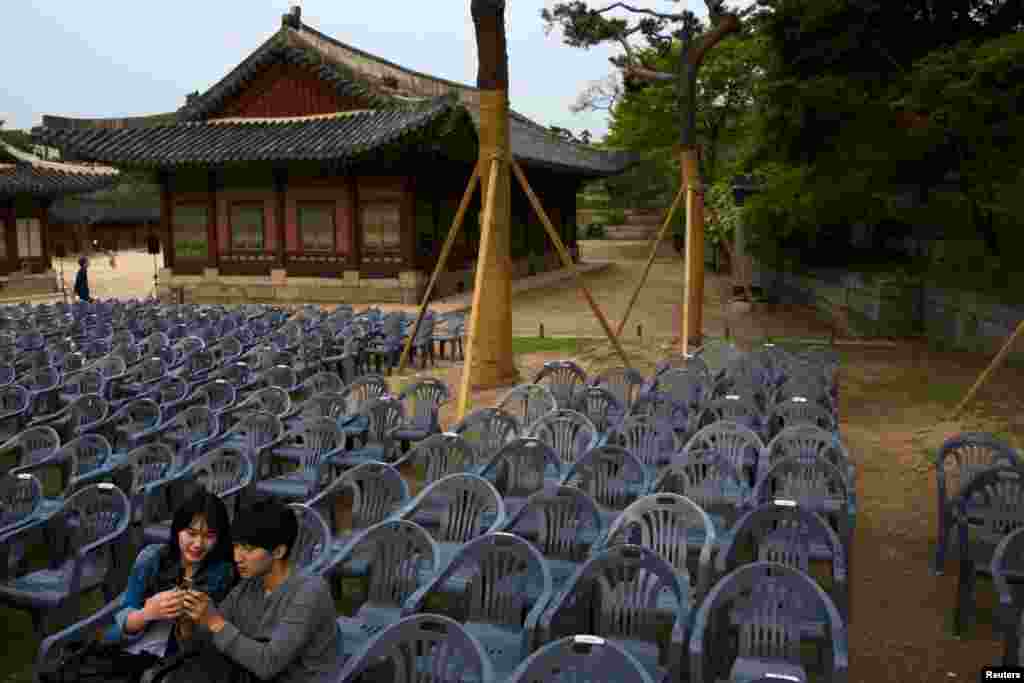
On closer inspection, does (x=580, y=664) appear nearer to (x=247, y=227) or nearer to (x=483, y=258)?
(x=483, y=258)

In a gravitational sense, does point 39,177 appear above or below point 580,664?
above

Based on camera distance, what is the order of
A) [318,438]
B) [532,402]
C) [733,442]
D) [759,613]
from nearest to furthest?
[759,613] → [733,442] → [318,438] → [532,402]

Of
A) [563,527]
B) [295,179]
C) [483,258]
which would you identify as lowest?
[563,527]

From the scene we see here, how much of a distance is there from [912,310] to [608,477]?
14.2 m

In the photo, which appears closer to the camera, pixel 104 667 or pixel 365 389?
pixel 104 667

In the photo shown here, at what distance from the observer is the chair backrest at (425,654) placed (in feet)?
12.5

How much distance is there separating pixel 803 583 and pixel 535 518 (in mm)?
2202

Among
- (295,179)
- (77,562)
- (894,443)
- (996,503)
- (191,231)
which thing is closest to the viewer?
(77,562)

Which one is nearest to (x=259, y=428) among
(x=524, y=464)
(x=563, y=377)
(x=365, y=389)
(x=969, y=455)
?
(x=365, y=389)

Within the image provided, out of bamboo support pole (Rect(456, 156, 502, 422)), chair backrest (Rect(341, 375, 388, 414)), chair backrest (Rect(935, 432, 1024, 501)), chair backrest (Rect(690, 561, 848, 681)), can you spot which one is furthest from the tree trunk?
chair backrest (Rect(690, 561, 848, 681))

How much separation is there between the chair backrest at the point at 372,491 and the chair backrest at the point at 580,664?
2.73 meters

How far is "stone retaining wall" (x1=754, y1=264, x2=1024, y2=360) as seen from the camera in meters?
15.5

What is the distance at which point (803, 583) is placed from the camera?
4.20m

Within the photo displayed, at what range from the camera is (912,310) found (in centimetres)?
1862
